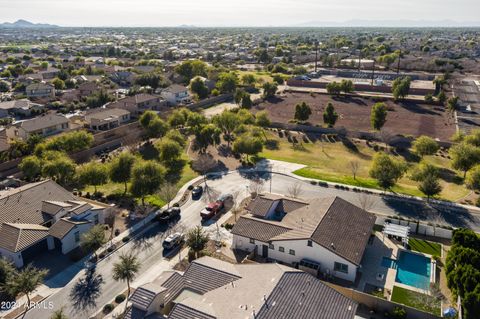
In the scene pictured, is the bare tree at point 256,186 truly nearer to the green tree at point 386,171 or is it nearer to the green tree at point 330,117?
the green tree at point 386,171

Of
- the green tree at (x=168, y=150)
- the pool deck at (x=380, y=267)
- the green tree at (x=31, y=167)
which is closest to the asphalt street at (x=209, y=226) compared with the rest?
the pool deck at (x=380, y=267)

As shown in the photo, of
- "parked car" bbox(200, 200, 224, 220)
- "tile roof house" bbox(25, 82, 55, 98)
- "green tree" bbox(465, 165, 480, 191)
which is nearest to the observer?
"parked car" bbox(200, 200, 224, 220)

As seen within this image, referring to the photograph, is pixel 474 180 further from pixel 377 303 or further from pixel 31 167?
pixel 31 167

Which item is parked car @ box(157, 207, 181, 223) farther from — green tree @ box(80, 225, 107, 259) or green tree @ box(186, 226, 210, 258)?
green tree @ box(80, 225, 107, 259)

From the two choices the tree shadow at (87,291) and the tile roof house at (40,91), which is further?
the tile roof house at (40,91)

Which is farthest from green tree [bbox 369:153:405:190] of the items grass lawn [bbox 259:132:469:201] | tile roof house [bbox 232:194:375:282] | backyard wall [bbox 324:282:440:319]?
backyard wall [bbox 324:282:440:319]

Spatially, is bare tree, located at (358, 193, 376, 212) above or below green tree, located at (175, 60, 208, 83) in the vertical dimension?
below
